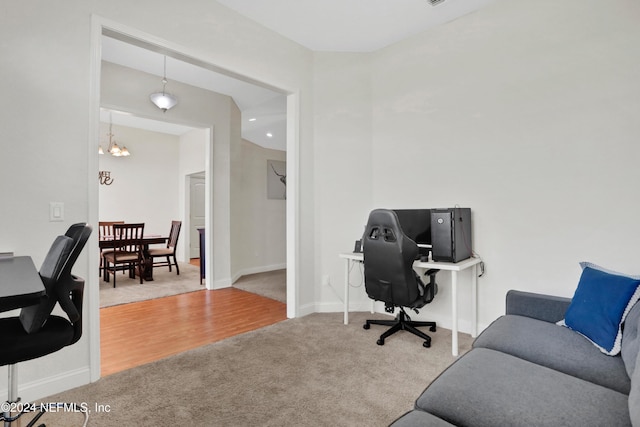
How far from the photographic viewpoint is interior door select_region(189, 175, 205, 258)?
764 centimetres

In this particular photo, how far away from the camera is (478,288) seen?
9.57 ft

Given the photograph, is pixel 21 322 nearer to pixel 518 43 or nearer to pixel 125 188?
pixel 518 43

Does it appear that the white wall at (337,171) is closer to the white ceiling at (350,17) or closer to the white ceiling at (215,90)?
the white ceiling at (350,17)

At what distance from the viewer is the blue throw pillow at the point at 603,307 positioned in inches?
61.8

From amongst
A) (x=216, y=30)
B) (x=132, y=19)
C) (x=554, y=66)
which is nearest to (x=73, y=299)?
(x=132, y=19)

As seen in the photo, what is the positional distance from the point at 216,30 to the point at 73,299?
2.41m

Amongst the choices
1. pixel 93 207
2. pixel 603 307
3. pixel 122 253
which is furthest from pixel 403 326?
pixel 122 253

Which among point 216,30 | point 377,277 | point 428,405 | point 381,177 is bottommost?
point 428,405

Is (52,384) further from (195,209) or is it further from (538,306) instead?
(195,209)

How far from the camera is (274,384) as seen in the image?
2066mm

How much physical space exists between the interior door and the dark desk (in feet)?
Answer: 20.7

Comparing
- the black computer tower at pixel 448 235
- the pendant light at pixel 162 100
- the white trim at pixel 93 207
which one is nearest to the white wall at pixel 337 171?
the black computer tower at pixel 448 235

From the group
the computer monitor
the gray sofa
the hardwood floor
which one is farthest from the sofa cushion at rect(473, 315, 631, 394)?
the hardwood floor

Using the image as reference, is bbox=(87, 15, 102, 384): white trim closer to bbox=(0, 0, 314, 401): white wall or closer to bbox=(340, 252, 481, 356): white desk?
bbox=(0, 0, 314, 401): white wall
